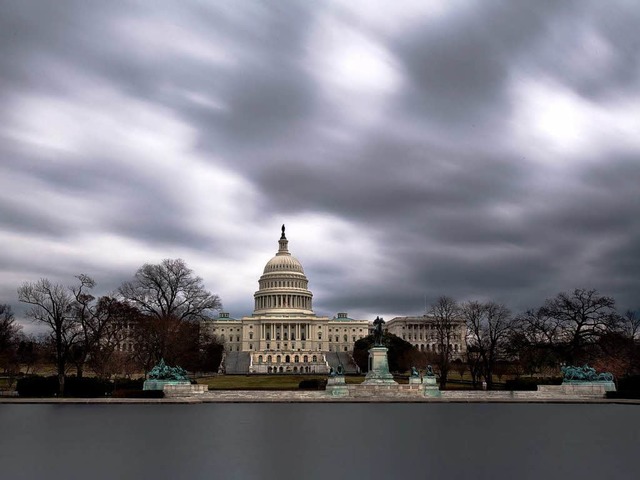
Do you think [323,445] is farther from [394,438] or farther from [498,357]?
[498,357]

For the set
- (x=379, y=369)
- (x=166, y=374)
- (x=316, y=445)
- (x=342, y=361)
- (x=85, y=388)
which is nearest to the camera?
(x=316, y=445)

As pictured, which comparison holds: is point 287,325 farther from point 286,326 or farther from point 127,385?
point 127,385

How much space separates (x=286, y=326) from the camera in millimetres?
175625

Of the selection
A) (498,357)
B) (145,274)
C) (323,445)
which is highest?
(145,274)

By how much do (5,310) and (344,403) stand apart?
68.2 meters

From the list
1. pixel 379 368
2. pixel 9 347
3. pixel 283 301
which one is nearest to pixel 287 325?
pixel 283 301

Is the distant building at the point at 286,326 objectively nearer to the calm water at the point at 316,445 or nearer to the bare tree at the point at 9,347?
the bare tree at the point at 9,347

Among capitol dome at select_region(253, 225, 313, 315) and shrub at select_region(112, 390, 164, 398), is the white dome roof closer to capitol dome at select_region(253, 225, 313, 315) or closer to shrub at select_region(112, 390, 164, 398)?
capitol dome at select_region(253, 225, 313, 315)

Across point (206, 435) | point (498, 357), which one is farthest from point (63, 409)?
point (498, 357)

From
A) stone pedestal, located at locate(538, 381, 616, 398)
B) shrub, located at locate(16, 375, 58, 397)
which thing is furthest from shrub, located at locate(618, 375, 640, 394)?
shrub, located at locate(16, 375, 58, 397)

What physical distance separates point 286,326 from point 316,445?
503 feet

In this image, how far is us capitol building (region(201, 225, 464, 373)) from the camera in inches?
6747

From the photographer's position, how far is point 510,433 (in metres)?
27.1

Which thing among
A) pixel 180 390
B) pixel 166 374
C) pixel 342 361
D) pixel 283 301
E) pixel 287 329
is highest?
pixel 283 301
